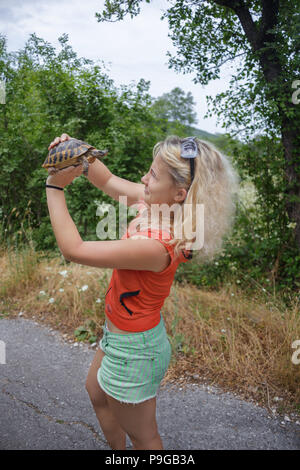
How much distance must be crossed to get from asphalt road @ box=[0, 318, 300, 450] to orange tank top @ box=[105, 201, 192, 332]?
3.54 ft

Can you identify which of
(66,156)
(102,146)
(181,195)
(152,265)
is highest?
(102,146)

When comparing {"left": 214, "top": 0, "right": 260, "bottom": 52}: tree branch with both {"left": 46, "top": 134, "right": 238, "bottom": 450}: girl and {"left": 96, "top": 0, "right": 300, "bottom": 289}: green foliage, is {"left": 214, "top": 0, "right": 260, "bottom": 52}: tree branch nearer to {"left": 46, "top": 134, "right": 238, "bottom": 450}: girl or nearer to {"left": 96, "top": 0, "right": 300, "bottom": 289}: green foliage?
{"left": 96, "top": 0, "right": 300, "bottom": 289}: green foliage

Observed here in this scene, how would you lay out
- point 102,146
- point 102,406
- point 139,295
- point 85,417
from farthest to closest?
point 102,146 < point 85,417 < point 102,406 < point 139,295

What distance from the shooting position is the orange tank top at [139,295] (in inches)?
52.3

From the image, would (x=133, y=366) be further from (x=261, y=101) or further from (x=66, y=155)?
(x=261, y=101)

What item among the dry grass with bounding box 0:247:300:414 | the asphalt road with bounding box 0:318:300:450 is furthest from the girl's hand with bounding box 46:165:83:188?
the dry grass with bounding box 0:247:300:414

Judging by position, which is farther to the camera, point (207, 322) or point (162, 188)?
point (207, 322)

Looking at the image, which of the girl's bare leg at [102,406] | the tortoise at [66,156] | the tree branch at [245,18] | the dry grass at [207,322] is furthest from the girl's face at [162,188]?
the tree branch at [245,18]

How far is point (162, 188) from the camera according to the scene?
1326 mm

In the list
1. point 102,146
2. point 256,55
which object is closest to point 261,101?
point 256,55

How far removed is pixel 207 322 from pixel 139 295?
1.77 meters

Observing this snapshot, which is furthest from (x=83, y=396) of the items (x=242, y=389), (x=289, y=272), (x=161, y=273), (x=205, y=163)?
(x=289, y=272)

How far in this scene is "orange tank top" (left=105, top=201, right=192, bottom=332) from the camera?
1329mm

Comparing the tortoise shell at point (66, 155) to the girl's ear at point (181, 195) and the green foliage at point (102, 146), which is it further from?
the green foliage at point (102, 146)
